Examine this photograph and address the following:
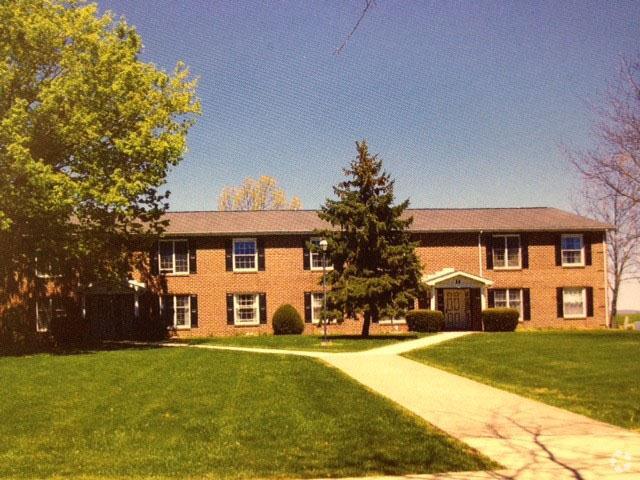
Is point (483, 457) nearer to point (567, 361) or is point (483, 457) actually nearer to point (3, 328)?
point (567, 361)

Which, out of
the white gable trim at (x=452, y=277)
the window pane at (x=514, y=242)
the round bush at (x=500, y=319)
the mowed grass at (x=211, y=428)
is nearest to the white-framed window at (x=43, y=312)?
the mowed grass at (x=211, y=428)

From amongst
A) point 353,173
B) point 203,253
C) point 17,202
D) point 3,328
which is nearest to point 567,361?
point 353,173

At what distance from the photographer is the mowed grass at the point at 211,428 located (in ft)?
23.9

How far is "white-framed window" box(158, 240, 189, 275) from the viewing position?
34344 mm

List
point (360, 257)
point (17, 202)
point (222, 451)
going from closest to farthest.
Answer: point (222, 451)
point (17, 202)
point (360, 257)

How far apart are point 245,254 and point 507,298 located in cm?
1416

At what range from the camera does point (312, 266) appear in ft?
115

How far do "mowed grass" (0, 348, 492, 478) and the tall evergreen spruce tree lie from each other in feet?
38.1

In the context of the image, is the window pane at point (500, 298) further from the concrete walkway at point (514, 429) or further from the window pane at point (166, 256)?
the concrete walkway at point (514, 429)

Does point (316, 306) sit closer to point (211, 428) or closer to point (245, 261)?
point (245, 261)

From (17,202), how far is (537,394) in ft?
58.3

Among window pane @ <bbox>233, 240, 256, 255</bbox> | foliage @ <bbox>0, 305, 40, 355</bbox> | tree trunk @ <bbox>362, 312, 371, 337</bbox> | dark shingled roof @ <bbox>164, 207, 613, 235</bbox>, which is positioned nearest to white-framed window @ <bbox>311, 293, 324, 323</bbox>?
dark shingled roof @ <bbox>164, 207, 613, 235</bbox>

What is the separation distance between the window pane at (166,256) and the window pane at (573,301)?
68.9 feet

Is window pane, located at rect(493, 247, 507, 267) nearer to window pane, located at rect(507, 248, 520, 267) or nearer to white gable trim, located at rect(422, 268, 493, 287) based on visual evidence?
window pane, located at rect(507, 248, 520, 267)
